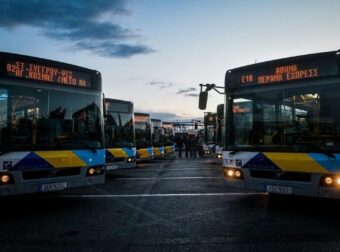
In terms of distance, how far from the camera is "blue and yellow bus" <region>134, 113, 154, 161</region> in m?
20.9

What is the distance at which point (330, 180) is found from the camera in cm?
693

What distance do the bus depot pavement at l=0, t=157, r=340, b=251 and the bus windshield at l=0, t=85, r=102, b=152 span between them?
1.39 meters

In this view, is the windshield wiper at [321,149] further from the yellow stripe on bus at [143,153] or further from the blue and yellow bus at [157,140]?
the blue and yellow bus at [157,140]

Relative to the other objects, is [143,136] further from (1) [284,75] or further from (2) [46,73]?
(1) [284,75]

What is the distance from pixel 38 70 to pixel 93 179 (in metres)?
2.48

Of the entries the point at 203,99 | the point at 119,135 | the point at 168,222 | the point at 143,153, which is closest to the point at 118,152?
the point at 119,135

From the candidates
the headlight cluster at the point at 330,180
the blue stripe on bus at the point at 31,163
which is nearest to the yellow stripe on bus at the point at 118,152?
the blue stripe on bus at the point at 31,163

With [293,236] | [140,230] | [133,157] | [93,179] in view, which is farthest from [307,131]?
[133,157]

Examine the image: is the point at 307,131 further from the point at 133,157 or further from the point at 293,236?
the point at 133,157

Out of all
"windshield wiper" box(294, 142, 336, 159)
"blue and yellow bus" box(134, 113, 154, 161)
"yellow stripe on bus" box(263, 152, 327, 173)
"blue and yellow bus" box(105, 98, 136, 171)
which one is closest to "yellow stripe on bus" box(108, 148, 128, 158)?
"blue and yellow bus" box(105, 98, 136, 171)

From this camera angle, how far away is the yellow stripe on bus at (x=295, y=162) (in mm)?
7036

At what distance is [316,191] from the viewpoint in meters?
7.03

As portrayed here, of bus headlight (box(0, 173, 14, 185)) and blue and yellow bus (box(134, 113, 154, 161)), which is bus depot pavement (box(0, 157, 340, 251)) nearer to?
bus headlight (box(0, 173, 14, 185))

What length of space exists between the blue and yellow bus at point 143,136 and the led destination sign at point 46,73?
466 inches
